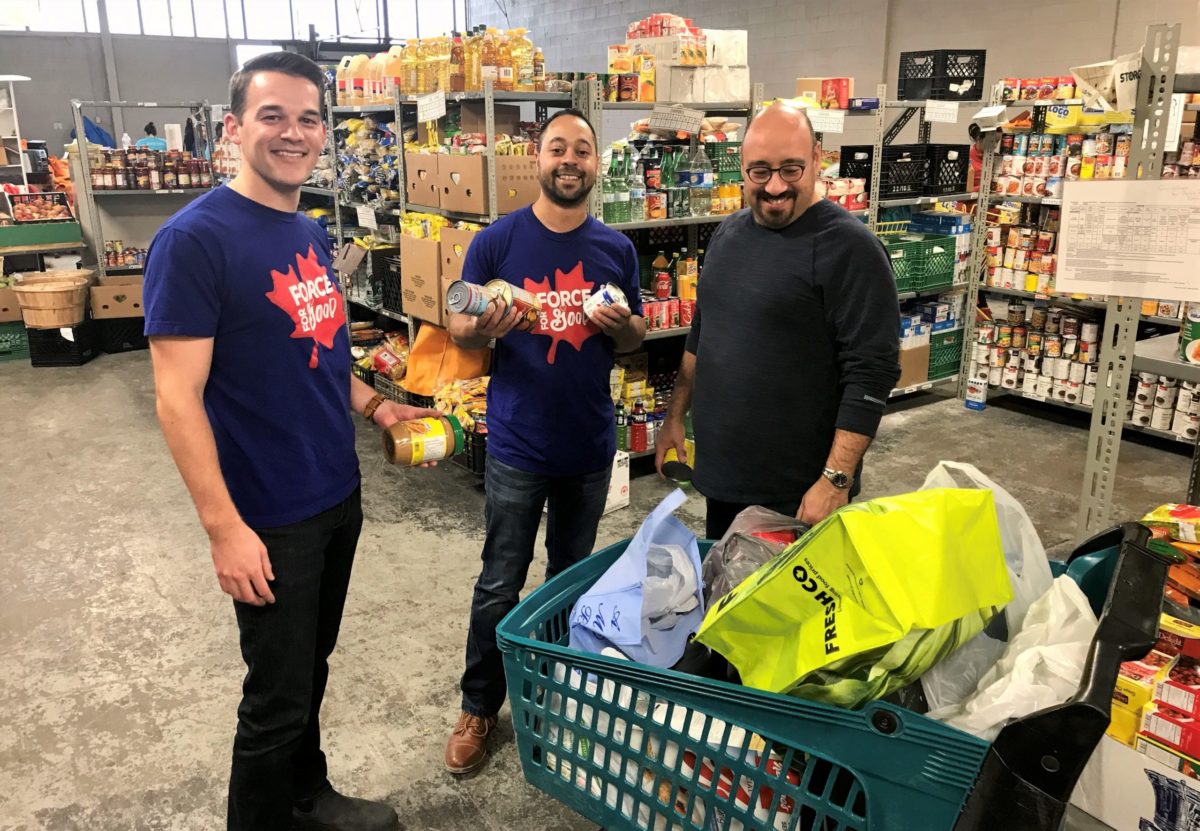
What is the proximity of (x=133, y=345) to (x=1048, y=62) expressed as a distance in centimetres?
822

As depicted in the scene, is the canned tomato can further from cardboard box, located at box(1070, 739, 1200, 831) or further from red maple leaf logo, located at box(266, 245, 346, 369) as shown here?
cardboard box, located at box(1070, 739, 1200, 831)

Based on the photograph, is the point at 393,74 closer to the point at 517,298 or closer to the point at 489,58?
the point at 489,58

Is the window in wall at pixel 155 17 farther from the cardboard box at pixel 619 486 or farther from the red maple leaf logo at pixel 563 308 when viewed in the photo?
the red maple leaf logo at pixel 563 308

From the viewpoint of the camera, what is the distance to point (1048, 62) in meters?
7.42

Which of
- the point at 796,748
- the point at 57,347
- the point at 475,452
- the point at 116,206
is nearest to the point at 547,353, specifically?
the point at 796,748

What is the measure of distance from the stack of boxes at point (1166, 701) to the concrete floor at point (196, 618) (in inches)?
10.9

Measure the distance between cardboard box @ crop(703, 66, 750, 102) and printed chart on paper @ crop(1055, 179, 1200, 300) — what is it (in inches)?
116

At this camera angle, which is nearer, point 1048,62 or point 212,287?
point 212,287

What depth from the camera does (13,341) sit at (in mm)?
7484

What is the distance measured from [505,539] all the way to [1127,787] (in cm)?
151

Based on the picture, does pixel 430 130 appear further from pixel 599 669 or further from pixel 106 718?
pixel 599 669

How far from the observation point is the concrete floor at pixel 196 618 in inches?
95.7

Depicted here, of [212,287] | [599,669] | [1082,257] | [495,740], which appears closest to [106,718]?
[495,740]

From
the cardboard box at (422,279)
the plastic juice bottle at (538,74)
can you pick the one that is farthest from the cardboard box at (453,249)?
the plastic juice bottle at (538,74)
